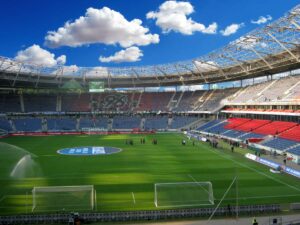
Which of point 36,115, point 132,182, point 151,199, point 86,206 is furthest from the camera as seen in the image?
point 36,115

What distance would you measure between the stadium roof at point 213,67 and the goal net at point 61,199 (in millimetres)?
34476

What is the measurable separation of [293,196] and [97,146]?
32.2 metres

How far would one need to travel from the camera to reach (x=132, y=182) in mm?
27328

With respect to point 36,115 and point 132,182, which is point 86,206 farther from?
point 36,115

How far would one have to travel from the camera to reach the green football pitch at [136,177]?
22.3m

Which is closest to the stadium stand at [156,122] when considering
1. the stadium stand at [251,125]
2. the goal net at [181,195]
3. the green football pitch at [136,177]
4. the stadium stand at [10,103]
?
the stadium stand at [251,125]

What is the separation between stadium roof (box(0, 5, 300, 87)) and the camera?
49.7m

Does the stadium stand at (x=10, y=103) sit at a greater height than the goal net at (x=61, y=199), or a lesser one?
greater

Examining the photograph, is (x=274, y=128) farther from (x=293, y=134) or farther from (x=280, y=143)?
(x=280, y=143)

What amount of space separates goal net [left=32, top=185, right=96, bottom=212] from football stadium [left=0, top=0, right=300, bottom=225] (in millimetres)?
63

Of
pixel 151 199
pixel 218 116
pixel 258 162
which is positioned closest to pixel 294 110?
pixel 258 162

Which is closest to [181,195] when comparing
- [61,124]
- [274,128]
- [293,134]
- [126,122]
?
[293,134]

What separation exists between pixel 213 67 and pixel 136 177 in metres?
49.7

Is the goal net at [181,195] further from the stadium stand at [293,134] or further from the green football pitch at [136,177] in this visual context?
the stadium stand at [293,134]
